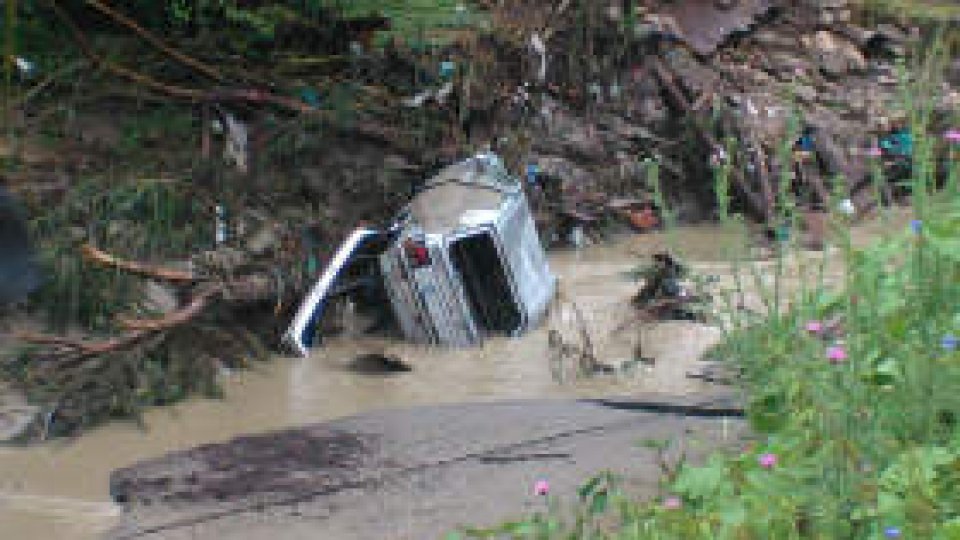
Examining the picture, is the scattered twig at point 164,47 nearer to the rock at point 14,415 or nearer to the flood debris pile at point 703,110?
the flood debris pile at point 703,110

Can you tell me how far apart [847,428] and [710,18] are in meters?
6.63

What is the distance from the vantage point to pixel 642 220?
7.91m

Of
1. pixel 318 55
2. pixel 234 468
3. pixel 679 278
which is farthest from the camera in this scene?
pixel 318 55

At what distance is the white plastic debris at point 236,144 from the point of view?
7078 mm

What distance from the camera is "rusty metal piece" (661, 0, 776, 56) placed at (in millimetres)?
8992

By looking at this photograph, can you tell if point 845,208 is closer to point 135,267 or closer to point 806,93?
point 135,267

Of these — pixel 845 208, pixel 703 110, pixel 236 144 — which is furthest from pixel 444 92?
pixel 845 208

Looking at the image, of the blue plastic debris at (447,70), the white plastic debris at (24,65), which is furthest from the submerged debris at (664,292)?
the white plastic debris at (24,65)

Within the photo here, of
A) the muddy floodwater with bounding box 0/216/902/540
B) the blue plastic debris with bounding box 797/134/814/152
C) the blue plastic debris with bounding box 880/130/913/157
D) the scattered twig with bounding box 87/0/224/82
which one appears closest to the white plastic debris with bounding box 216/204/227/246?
the muddy floodwater with bounding box 0/216/902/540

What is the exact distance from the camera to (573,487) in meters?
3.88

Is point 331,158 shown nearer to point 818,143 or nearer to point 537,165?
point 537,165

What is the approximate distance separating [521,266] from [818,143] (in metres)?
2.58

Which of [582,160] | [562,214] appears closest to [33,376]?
[562,214]

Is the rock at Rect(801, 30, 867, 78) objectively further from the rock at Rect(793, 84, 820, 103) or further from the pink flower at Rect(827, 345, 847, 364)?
the pink flower at Rect(827, 345, 847, 364)
